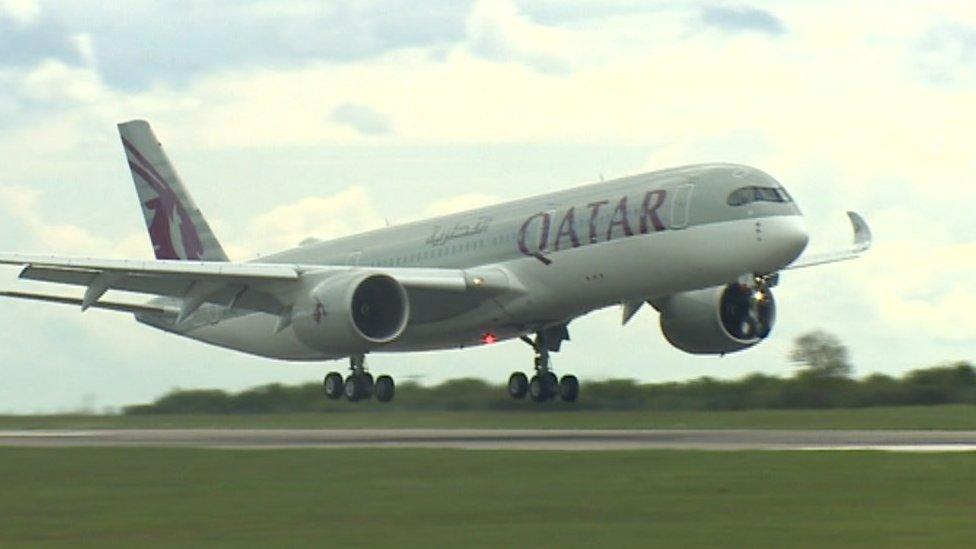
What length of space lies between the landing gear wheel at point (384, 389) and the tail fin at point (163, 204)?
9.11 m

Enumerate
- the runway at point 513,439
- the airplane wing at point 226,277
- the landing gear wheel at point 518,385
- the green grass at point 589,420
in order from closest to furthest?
the runway at point 513,439 < the green grass at point 589,420 < the airplane wing at point 226,277 < the landing gear wheel at point 518,385

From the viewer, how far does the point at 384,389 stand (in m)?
45.8

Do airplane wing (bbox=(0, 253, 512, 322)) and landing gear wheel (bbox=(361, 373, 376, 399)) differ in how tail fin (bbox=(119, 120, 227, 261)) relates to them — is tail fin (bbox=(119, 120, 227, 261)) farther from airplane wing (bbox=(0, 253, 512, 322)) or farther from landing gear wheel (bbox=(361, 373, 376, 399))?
landing gear wheel (bbox=(361, 373, 376, 399))

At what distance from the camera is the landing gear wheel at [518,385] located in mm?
46625

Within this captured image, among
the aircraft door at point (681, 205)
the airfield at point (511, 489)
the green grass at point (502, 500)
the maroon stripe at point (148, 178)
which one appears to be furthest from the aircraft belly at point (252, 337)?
the green grass at point (502, 500)

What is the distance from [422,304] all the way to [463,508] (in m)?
24.1

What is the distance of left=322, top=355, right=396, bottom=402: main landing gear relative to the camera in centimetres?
4416

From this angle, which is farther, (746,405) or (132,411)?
(132,411)

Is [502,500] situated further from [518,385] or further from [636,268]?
[518,385]

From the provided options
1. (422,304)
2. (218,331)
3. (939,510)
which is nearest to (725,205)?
(422,304)

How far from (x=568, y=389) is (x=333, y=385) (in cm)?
588

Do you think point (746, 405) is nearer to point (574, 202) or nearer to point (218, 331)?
point (574, 202)

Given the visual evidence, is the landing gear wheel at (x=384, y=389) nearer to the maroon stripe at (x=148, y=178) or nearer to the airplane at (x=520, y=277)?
the airplane at (x=520, y=277)

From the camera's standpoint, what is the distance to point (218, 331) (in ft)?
162
